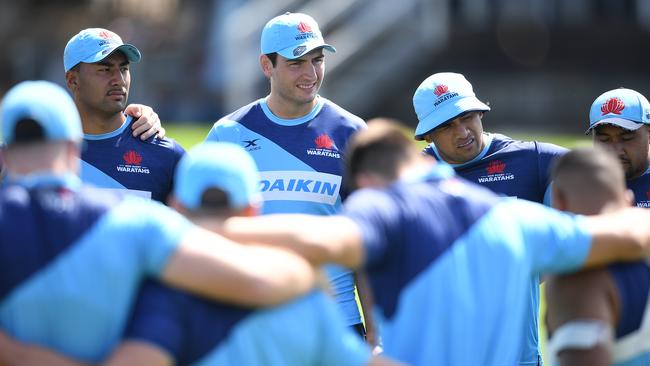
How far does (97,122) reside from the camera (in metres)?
6.98

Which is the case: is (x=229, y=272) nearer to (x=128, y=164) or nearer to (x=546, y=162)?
(x=128, y=164)

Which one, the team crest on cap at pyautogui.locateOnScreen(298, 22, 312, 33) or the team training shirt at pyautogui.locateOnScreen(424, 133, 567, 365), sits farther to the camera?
the team crest on cap at pyautogui.locateOnScreen(298, 22, 312, 33)

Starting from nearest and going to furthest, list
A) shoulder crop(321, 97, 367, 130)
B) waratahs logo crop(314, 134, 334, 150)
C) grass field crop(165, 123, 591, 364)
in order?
1. waratahs logo crop(314, 134, 334, 150)
2. shoulder crop(321, 97, 367, 130)
3. grass field crop(165, 123, 591, 364)

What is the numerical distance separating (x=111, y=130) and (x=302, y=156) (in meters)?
1.24

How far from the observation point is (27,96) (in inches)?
152

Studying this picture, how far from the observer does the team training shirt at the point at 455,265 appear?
4074 mm

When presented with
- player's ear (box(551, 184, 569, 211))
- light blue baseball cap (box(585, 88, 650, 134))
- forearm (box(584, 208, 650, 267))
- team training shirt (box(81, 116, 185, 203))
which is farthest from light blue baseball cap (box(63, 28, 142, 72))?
forearm (box(584, 208, 650, 267))

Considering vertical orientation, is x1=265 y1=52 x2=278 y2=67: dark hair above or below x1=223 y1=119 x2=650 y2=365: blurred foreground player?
above

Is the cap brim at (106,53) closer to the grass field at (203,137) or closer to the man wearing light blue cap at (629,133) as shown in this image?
the man wearing light blue cap at (629,133)

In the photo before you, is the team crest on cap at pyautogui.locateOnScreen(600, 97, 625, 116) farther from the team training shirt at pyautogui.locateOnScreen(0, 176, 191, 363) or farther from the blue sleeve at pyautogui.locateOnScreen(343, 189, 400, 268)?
the team training shirt at pyautogui.locateOnScreen(0, 176, 191, 363)

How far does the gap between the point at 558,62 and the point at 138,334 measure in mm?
23177

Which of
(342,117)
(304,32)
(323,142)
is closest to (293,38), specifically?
(304,32)

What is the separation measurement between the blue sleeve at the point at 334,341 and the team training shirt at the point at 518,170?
301 centimetres

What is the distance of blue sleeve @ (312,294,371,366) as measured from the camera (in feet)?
12.6
